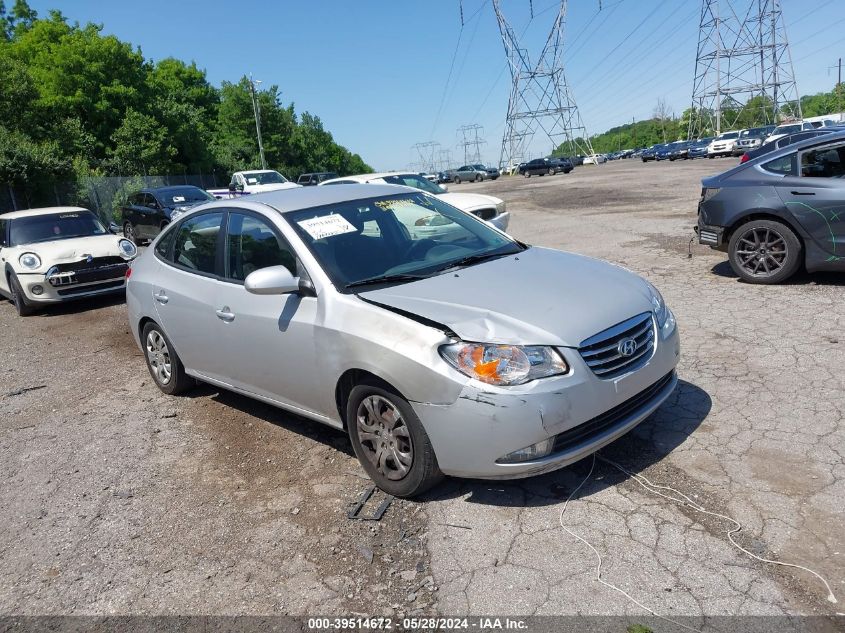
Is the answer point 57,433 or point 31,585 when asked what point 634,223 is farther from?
point 31,585

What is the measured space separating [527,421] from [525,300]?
2.39 ft

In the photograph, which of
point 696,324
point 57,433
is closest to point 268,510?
point 57,433

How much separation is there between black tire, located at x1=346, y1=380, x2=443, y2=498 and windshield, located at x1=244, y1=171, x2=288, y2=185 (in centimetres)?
2378

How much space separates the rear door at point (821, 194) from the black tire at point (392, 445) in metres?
5.31

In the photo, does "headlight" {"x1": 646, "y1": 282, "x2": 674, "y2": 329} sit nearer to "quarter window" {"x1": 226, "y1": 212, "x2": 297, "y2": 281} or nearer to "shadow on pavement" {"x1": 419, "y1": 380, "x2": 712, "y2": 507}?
"shadow on pavement" {"x1": 419, "y1": 380, "x2": 712, "y2": 507}

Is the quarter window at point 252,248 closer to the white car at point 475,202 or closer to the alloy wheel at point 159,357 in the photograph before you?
the alloy wheel at point 159,357

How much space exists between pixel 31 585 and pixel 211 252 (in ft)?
7.97

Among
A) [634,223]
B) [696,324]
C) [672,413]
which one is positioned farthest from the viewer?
[634,223]

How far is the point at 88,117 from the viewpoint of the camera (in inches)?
1366

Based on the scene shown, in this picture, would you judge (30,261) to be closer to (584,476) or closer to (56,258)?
(56,258)

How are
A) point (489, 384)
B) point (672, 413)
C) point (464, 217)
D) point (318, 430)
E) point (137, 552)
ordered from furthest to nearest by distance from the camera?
1. point (464, 217)
2. point (318, 430)
3. point (672, 413)
4. point (137, 552)
5. point (489, 384)

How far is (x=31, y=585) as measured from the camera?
10.6 feet

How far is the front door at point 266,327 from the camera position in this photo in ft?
12.8

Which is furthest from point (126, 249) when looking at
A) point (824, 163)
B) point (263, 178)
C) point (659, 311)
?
point (263, 178)
